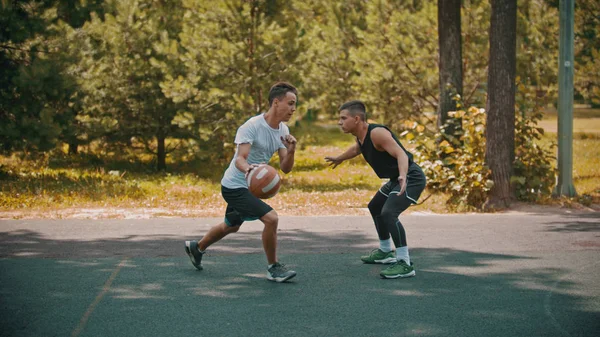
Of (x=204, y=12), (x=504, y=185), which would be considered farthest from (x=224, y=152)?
(x=504, y=185)

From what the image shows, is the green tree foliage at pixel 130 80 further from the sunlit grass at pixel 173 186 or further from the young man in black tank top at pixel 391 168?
the young man in black tank top at pixel 391 168

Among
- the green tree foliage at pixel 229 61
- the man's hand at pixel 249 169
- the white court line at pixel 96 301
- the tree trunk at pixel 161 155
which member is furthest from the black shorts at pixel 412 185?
the tree trunk at pixel 161 155

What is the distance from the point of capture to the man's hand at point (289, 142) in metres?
6.66

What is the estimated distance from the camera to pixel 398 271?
689 cm

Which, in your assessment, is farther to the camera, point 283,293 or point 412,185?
point 412,185

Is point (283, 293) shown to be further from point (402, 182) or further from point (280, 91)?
point (280, 91)

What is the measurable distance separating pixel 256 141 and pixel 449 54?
780cm

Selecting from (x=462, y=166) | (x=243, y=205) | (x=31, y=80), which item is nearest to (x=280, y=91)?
(x=243, y=205)

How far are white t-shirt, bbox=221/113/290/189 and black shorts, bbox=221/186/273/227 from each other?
67 mm

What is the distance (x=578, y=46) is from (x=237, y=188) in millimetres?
18092

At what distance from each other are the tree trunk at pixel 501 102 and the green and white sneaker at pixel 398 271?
5.08m

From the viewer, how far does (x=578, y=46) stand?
21703mm

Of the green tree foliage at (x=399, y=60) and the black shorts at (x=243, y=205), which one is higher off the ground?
the green tree foliage at (x=399, y=60)

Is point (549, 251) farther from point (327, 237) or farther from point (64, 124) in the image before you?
point (64, 124)
